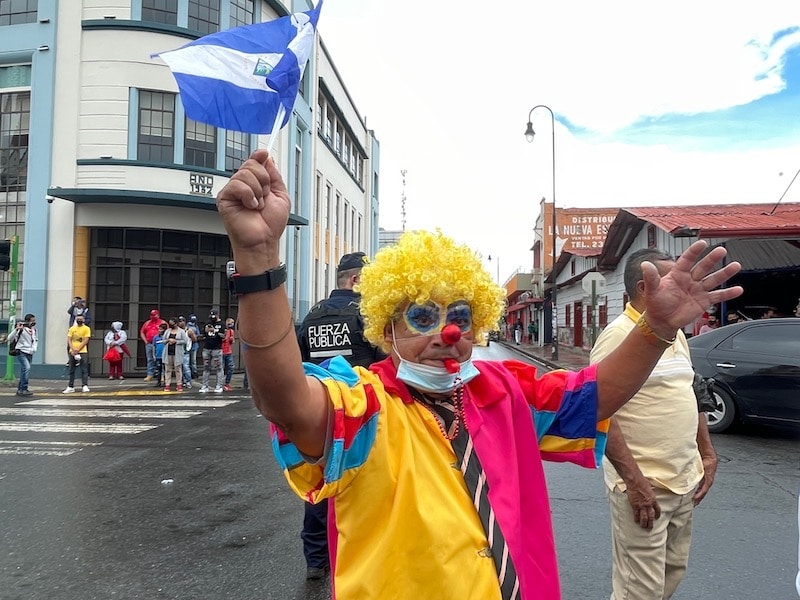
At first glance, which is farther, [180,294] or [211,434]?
[180,294]

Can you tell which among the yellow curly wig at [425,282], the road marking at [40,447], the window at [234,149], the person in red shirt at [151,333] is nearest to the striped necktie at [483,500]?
the yellow curly wig at [425,282]

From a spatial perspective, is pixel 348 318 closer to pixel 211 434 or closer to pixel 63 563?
pixel 63 563

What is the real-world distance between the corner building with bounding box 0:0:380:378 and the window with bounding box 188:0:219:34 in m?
0.03

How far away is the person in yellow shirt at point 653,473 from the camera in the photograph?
2551 millimetres

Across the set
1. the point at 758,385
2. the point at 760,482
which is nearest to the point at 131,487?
the point at 760,482

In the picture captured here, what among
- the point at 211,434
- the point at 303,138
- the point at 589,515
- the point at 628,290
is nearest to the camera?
the point at 628,290

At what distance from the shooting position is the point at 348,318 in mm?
4078

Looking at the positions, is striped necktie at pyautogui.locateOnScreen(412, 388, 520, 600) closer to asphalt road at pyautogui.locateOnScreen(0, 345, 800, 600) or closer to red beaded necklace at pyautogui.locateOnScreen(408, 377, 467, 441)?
red beaded necklace at pyautogui.locateOnScreen(408, 377, 467, 441)

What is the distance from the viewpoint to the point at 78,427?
29.2ft

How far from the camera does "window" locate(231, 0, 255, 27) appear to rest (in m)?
17.8

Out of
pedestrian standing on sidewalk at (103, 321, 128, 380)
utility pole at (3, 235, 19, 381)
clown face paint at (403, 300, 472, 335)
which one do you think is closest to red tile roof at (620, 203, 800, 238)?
clown face paint at (403, 300, 472, 335)

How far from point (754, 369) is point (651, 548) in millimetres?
6313

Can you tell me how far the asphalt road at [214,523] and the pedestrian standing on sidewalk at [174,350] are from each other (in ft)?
18.5

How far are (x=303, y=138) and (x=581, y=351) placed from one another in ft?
50.5
